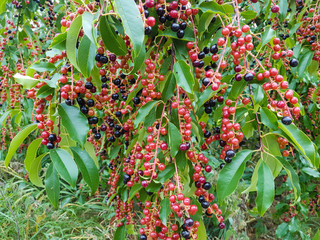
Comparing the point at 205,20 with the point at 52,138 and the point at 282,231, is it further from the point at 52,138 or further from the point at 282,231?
the point at 282,231

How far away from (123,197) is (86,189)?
2.19 m

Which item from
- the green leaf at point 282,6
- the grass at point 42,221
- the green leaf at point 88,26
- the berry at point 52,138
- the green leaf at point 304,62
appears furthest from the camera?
the grass at point 42,221

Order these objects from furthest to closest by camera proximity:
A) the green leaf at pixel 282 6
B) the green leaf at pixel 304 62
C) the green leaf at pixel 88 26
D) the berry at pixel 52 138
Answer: the green leaf at pixel 304 62, the green leaf at pixel 282 6, the berry at pixel 52 138, the green leaf at pixel 88 26

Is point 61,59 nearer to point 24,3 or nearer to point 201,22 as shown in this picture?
point 201,22

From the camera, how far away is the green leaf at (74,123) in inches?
28.6

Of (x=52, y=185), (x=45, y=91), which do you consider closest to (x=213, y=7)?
(x=45, y=91)

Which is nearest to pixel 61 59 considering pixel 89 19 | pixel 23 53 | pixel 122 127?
pixel 89 19

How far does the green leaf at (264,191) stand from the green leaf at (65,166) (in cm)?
51

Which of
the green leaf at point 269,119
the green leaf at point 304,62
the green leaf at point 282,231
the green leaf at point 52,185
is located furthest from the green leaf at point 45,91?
the green leaf at point 282,231

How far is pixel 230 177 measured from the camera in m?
0.72

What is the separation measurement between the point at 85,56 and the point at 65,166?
0.31 meters

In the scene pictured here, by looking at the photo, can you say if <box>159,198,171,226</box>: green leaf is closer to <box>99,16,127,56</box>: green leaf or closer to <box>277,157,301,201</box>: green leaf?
<box>277,157,301,201</box>: green leaf

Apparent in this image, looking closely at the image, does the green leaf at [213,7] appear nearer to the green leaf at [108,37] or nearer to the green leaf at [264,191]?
the green leaf at [108,37]

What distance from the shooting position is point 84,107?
0.85m
